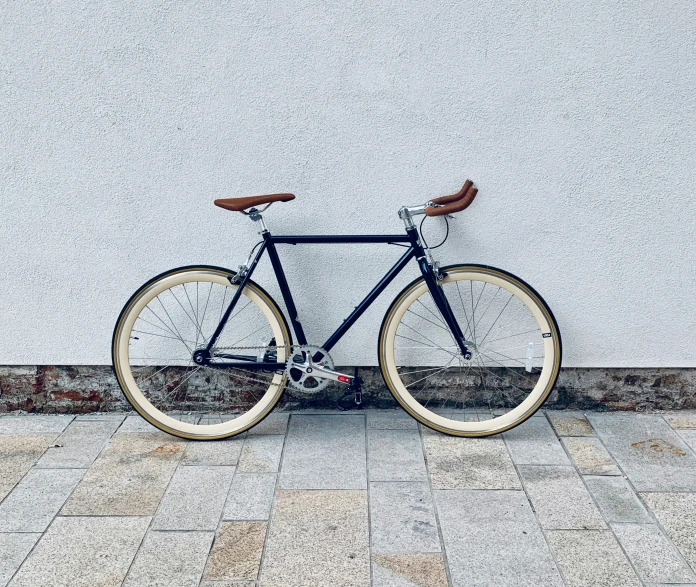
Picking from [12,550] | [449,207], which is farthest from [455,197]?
[12,550]

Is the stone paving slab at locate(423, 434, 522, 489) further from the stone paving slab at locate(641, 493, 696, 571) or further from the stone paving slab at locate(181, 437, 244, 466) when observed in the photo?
the stone paving slab at locate(181, 437, 244, 466)

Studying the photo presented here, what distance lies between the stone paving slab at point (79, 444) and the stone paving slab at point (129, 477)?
67 millimetres

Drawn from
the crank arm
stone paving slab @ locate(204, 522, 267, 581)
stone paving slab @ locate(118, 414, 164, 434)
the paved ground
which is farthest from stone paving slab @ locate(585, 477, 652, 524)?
stone paving slab @ locate(118, 414, 164, 434)

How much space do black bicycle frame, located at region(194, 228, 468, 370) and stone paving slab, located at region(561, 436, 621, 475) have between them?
807mm

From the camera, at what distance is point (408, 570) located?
131 inches

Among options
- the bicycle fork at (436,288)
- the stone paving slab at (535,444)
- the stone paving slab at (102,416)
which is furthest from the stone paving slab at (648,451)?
the stone paving slab at (102,416)

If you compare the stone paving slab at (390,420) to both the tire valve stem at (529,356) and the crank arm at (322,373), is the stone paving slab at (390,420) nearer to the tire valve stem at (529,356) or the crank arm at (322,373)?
the crank arm at (322,373)

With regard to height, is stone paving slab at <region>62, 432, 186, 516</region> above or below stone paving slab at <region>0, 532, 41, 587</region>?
below

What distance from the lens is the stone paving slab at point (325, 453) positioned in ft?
13.3

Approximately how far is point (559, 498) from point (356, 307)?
1.53 meters

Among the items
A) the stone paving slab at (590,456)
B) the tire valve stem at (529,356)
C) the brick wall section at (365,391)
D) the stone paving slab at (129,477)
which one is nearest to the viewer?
the stone paving slab at (129,477)

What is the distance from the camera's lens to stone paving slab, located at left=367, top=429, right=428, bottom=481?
4.11 metres

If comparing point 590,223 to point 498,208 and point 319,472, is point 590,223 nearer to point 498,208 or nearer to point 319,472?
point 498,208

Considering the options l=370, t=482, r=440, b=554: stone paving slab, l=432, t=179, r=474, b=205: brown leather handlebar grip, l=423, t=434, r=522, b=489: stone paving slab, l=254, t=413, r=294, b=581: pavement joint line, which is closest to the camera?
l=254, t=413, r=294, b=581: pavement joint line
